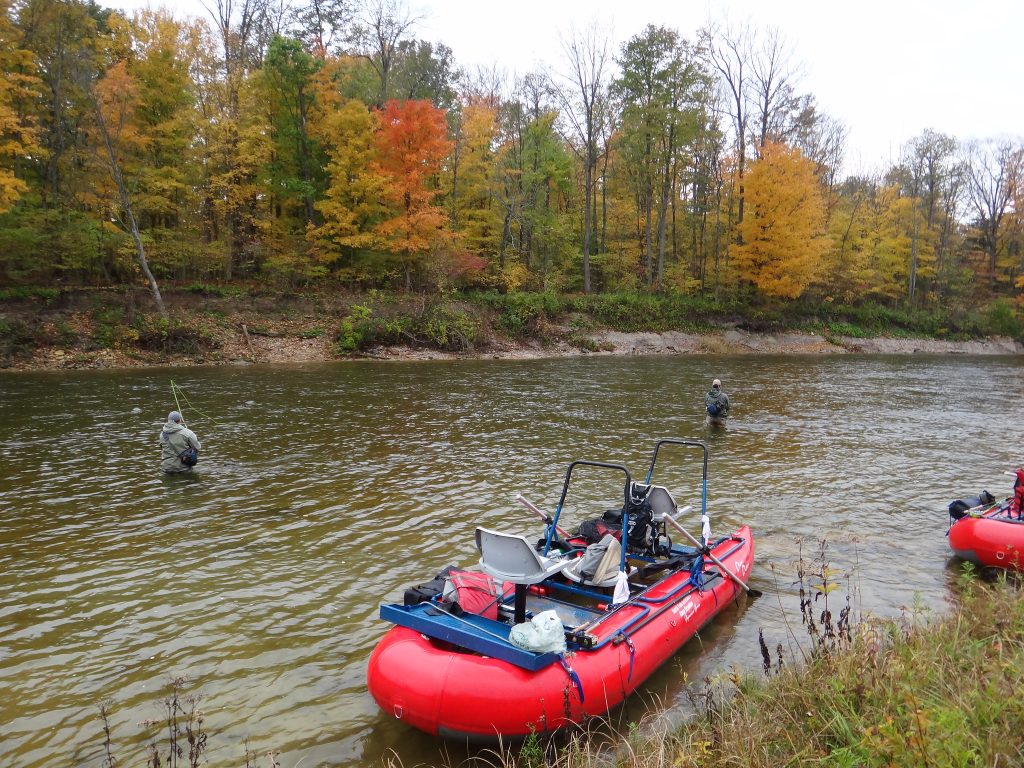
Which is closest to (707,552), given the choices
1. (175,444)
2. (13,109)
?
(175,444)

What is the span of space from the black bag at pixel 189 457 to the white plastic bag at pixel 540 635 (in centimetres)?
888

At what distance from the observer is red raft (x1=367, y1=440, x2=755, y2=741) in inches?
183

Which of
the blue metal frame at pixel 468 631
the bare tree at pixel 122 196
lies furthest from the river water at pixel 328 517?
the bare tree at pixel 122 196

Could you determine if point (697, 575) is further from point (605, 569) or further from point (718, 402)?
point (718, 402)

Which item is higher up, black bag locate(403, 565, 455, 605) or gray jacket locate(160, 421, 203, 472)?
gray jacket locate(160, 421, 203, 472)

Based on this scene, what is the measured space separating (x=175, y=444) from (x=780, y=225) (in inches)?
1507

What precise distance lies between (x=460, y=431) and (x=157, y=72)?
26766mm

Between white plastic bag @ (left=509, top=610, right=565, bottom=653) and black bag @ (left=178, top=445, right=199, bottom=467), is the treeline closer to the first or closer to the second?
black bag @ (left=178, top=445, right=199, bottom=467)

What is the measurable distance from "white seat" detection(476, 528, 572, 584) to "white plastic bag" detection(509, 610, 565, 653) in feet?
1.12

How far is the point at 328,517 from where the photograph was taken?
977 cm

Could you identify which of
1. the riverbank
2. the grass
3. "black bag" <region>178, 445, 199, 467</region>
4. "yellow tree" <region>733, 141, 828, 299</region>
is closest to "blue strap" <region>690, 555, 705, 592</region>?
the grass

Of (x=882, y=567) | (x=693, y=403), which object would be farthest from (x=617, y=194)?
(x=882, y=567)

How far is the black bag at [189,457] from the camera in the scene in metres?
11.6

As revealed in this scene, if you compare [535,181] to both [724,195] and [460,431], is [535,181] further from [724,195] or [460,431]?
[460,431]
